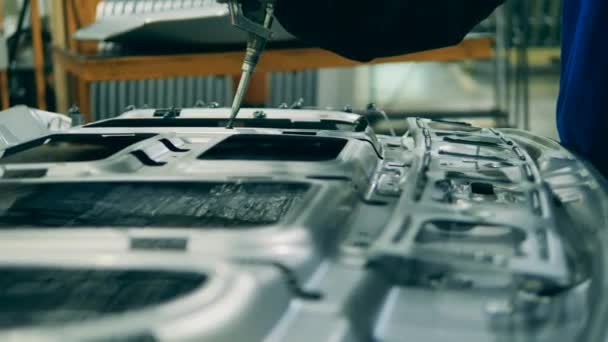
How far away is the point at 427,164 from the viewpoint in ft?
2.64

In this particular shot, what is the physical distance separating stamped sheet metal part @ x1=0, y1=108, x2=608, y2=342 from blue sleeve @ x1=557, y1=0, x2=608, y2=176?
0.06 meters

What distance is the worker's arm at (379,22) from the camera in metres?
0.96

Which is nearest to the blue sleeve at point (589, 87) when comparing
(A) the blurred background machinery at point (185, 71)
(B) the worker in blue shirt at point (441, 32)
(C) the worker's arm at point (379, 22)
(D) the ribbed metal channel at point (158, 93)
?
(B) the worker in blue shirt at point (441, 32)

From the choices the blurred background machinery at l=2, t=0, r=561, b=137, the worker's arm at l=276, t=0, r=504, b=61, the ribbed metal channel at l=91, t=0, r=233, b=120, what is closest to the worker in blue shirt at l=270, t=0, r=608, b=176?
the worker's arm at l=276, t=0, r=504, b=61

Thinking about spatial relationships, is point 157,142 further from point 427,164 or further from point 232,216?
point 427,164

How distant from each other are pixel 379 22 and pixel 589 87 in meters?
0.32

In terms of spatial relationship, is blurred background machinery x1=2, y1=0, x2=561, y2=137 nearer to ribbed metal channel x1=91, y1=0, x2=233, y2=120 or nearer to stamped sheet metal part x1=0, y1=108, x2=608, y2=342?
ribbed metal channel x1=91, y1=0, x2=233, y2=120

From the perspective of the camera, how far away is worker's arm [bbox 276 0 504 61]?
96cm

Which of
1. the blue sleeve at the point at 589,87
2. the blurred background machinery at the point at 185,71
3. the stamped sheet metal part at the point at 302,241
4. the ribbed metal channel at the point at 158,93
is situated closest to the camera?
the stamped sheet metal part at the point at 302,241

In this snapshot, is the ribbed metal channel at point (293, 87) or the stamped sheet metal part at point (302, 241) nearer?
the stamped sheet metal part at point (302, 241)

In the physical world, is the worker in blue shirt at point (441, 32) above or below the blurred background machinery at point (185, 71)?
above

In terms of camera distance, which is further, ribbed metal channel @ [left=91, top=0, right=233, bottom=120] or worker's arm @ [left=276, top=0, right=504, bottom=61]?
ribbed metal channel @ [left=91, top=0, right=233, bottom=120]

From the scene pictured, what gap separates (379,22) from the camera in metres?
0.98

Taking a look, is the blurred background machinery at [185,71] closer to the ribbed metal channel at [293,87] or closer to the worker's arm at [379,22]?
the ribbed metal channel at [293,87]
